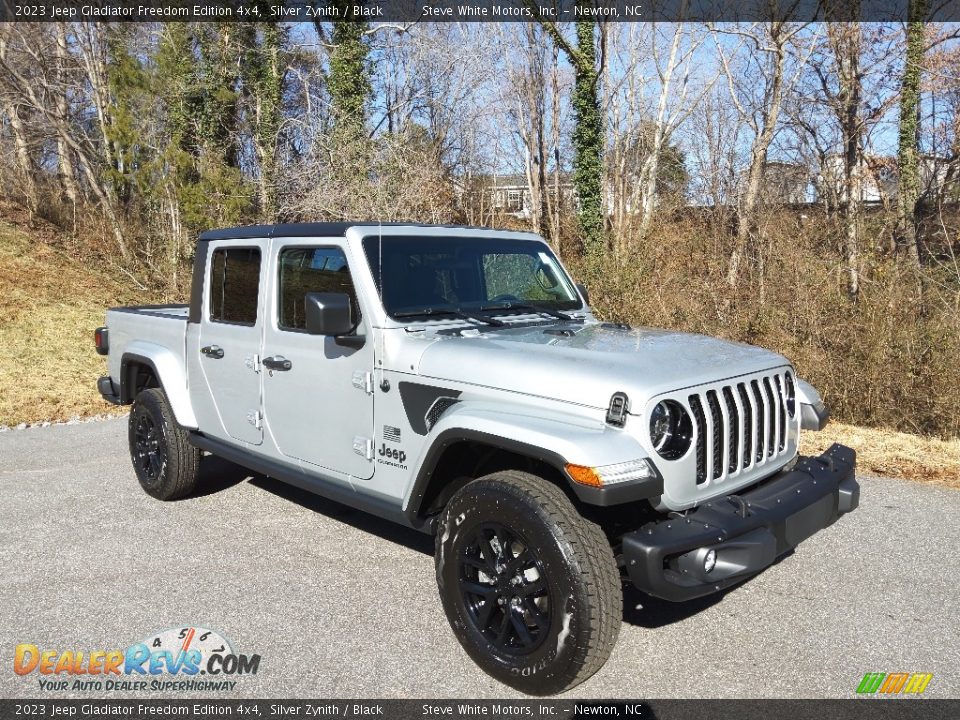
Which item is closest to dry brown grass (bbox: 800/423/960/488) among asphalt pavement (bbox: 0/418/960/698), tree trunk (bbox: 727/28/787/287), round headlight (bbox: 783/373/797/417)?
asphalt pavement (bbox: 0/418/960/698)

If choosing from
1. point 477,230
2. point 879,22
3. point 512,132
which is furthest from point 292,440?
point 512,132

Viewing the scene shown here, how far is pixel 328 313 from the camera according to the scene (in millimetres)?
3570

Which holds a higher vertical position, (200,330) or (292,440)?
(200,330)

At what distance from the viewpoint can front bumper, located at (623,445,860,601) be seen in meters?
2.76

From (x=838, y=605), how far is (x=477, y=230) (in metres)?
2.83

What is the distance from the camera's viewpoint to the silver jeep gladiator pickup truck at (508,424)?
112 inches

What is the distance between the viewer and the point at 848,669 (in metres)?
3.15

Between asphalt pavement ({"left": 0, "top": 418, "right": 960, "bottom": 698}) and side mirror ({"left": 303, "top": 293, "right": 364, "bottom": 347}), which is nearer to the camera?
asphalt pavement ({"left": 0, "top": 418, "right": 960, "bottom": 698})

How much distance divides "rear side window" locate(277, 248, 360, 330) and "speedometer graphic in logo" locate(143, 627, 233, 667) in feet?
5.37

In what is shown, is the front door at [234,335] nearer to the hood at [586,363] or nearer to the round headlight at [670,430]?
the hood at [586,363]

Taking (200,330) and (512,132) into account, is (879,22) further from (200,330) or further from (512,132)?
(200,330)

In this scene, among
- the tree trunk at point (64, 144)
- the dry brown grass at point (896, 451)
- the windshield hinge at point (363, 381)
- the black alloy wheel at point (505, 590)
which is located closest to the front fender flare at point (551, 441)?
the black alloy wheel at point (505, 590)

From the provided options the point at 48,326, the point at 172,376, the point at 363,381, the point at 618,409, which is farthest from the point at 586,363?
the point at 48,326

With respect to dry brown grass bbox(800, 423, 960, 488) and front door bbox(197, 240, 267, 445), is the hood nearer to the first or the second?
Answer: front door bbox(197, 240, 267, 445)
